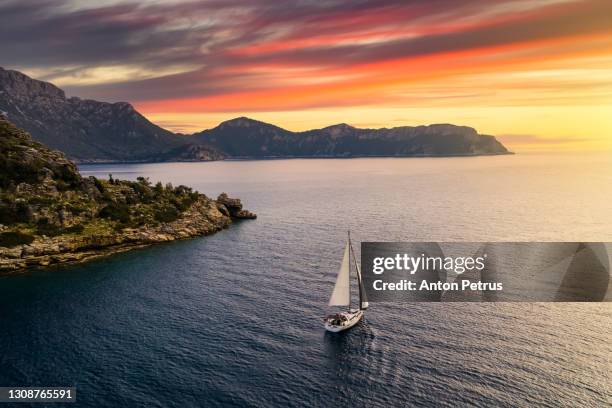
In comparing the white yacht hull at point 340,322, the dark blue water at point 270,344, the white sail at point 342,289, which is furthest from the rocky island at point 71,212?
the white yacht hull at point 340,322

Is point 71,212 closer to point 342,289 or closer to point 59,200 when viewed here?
point 59,200

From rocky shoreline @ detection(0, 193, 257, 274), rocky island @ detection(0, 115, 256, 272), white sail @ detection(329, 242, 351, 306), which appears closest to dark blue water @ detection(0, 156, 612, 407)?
white sail @ detection(329, 242, 351, 306)

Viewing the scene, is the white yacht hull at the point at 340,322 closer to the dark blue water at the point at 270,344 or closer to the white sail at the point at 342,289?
the dark blue water at the point at 270,344

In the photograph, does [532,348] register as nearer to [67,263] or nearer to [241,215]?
[67,263]

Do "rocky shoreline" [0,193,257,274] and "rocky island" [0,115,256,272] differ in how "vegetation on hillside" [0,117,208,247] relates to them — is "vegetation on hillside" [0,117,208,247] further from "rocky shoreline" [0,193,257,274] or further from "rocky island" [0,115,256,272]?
"rocky shoreline" [0,193,257,274]

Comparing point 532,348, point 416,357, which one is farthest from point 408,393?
point 532,348
